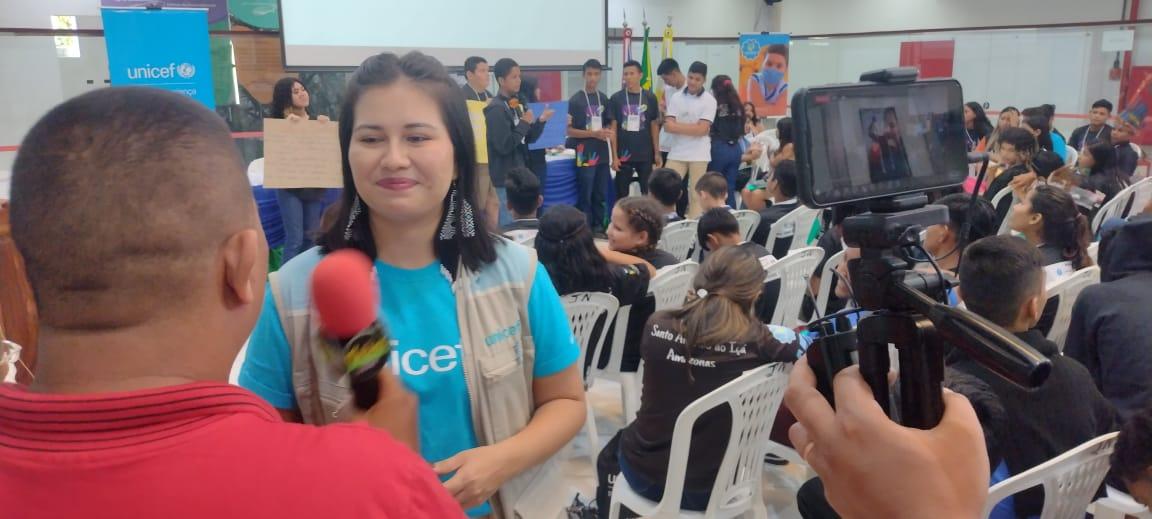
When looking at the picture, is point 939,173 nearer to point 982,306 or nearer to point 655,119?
point 982,306

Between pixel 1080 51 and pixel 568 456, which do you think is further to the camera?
pixel 1080 51

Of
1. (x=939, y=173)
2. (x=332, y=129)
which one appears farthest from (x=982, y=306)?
(x=332, y=129)

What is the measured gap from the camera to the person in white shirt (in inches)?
261

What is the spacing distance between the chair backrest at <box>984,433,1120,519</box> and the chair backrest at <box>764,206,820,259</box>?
2539 millimetres

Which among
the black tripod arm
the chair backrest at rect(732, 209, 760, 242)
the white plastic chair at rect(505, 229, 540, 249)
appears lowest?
the chair backrest at rect(732, 209, 760, 242)

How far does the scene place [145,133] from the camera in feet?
1.93

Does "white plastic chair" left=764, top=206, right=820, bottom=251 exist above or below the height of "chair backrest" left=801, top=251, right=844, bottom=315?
above

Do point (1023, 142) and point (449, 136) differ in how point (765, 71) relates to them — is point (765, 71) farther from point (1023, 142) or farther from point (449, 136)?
point (449, 136)

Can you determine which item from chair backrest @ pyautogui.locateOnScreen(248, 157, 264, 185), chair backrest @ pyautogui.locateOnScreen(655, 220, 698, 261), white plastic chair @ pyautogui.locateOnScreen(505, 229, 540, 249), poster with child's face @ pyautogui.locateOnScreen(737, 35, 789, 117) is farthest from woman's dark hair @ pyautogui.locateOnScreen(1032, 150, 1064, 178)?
poster with child's face @ pyautogui.locateOnScreen(737, 35, 789, 117)

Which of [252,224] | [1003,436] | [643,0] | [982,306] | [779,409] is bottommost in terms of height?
[779,409]

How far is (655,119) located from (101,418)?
6582mm

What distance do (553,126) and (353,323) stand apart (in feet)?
17.7

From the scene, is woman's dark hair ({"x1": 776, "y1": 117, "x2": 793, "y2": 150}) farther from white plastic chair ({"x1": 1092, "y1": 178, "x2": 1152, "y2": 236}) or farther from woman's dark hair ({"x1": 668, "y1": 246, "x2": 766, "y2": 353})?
woman's dark hair ({"x1": 668, "y1": 246, "x2": 766, "y2": 353})

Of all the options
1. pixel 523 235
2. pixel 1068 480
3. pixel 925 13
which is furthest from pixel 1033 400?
pixel 925 13
